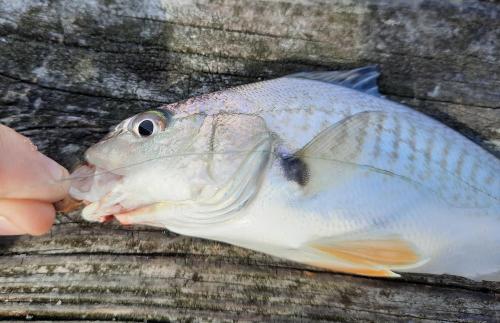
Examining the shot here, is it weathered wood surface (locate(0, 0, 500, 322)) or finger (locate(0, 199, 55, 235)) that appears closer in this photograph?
finger (locate(0, 199, 55, 235))

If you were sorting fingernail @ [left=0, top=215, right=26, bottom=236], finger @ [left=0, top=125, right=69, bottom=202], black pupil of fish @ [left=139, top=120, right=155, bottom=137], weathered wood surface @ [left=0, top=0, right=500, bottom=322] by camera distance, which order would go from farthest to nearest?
weathered wood surface @ [left=0, top=0, right=500, bottom=322] → black pupil of fish @ [left=139, top=120, right=155, bottom=137] → fingernail @ [left=0, top=215, right=26, bottom=236] → finger @ [left=0, top=125, right=69, bottom=202]

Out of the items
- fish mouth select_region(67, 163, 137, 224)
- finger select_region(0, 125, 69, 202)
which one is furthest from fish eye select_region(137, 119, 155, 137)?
finger select_region(0, 125, 69, 202)

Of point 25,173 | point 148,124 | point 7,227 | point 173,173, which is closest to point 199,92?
point 148,124

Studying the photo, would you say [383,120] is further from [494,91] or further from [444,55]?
[494,91]

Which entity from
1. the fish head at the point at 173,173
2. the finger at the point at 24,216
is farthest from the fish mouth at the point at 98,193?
the finger at the point at 24,216

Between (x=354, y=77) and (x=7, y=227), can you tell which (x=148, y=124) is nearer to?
(x=7, y=227)

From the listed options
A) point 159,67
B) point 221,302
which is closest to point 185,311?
point 221,302

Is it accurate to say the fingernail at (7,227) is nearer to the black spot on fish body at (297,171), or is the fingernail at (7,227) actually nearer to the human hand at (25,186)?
the human hand at (25,186)

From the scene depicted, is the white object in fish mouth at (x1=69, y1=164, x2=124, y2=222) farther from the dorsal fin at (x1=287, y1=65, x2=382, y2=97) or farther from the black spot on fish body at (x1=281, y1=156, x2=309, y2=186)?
the dorsal fin at (x1=287, y1=65, x2=382, y2=97)
